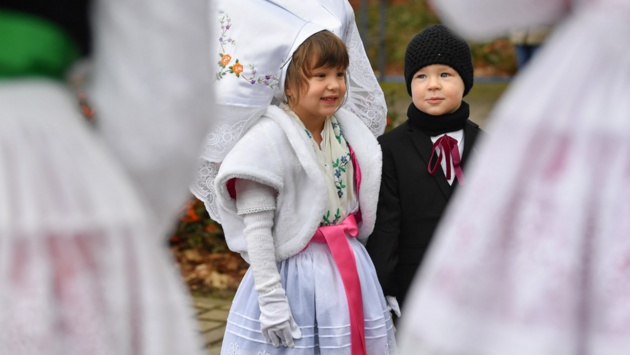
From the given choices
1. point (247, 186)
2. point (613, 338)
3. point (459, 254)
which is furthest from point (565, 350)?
point (247, 186)

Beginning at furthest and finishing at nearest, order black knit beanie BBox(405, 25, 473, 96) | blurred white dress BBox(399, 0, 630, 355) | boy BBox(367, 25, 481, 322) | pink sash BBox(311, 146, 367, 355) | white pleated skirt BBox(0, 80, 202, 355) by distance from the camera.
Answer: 1. black knit beanie BBox(405, 25, 473, 96)
2. boy BBox(367, 25, 481, 322)
3. pink sash BBox(311, 146, 367, 355)
4. blurred white dress BBox(399, 0, 630, 355)
5. white pleated skirt BBox(0, 80, 202, 355)

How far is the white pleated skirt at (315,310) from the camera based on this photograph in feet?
12.3

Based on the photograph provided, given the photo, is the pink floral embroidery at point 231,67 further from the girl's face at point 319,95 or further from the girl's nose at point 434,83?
the girl's nose at point 434,83

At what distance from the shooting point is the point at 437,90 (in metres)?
4.06

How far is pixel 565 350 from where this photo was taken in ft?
5.90

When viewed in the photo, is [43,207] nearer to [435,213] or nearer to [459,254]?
[459,254]

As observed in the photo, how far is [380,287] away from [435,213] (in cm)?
32

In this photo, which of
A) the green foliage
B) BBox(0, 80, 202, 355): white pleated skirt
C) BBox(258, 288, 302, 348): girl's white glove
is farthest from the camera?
the green foliage

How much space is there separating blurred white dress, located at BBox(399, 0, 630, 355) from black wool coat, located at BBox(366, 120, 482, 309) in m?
2.04

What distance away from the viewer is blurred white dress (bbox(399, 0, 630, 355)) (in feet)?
5.93

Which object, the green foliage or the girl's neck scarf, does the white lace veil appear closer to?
the girl's neck scarf

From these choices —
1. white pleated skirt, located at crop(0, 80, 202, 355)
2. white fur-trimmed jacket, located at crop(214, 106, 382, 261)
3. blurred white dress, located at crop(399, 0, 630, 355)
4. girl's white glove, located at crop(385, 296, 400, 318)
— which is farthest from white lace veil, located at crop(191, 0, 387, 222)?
white pleated skirt, located at crop(0, 80, 202, 355)

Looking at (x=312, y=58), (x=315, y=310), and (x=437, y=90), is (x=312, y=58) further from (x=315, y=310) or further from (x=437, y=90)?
(x=315, y=310)

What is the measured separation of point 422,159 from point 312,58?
534mm
